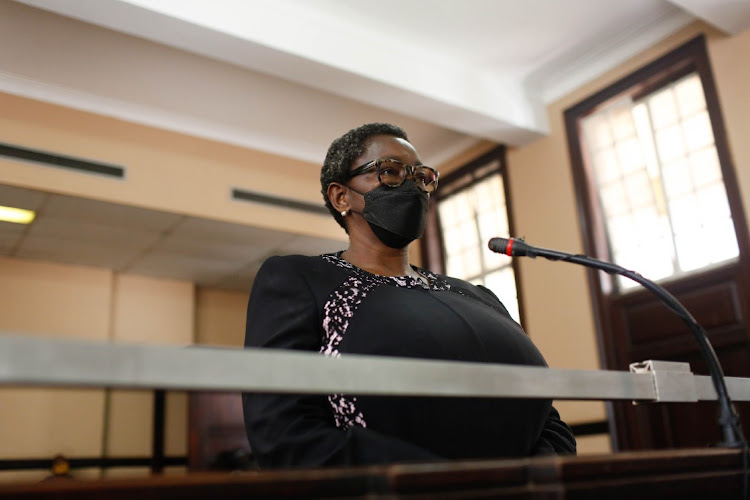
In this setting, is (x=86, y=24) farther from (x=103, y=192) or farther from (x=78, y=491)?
(x=78, y=491)

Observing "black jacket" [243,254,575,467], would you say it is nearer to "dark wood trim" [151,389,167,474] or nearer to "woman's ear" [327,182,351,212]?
"woman's ear" [327,182,351,212]

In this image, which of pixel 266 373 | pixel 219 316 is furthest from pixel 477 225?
pixel 266 373

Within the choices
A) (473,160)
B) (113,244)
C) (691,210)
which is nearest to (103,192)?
(113,244)

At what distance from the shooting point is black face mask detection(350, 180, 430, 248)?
5.35 ft

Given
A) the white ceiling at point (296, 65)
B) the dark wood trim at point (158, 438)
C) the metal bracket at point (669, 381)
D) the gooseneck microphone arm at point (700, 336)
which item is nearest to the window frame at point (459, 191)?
the white ceiling at point (296, 65)

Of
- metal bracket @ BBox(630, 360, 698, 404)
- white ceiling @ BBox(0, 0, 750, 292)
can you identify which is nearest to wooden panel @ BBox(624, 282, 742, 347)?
white ceiling @ BBox(0, 0, 750, 292)

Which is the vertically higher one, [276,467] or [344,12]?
[344,12]

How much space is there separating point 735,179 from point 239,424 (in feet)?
16.3

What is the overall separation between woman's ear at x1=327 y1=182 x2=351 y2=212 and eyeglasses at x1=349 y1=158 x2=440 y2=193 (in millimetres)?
76

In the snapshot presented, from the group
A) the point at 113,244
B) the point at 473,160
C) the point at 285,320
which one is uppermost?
the point at 473,160

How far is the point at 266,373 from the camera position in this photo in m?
0.77

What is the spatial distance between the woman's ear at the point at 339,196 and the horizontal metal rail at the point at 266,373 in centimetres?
85

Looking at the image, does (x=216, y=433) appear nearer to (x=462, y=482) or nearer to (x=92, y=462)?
A: (x=92, y=462)

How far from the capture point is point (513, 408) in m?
1.24
